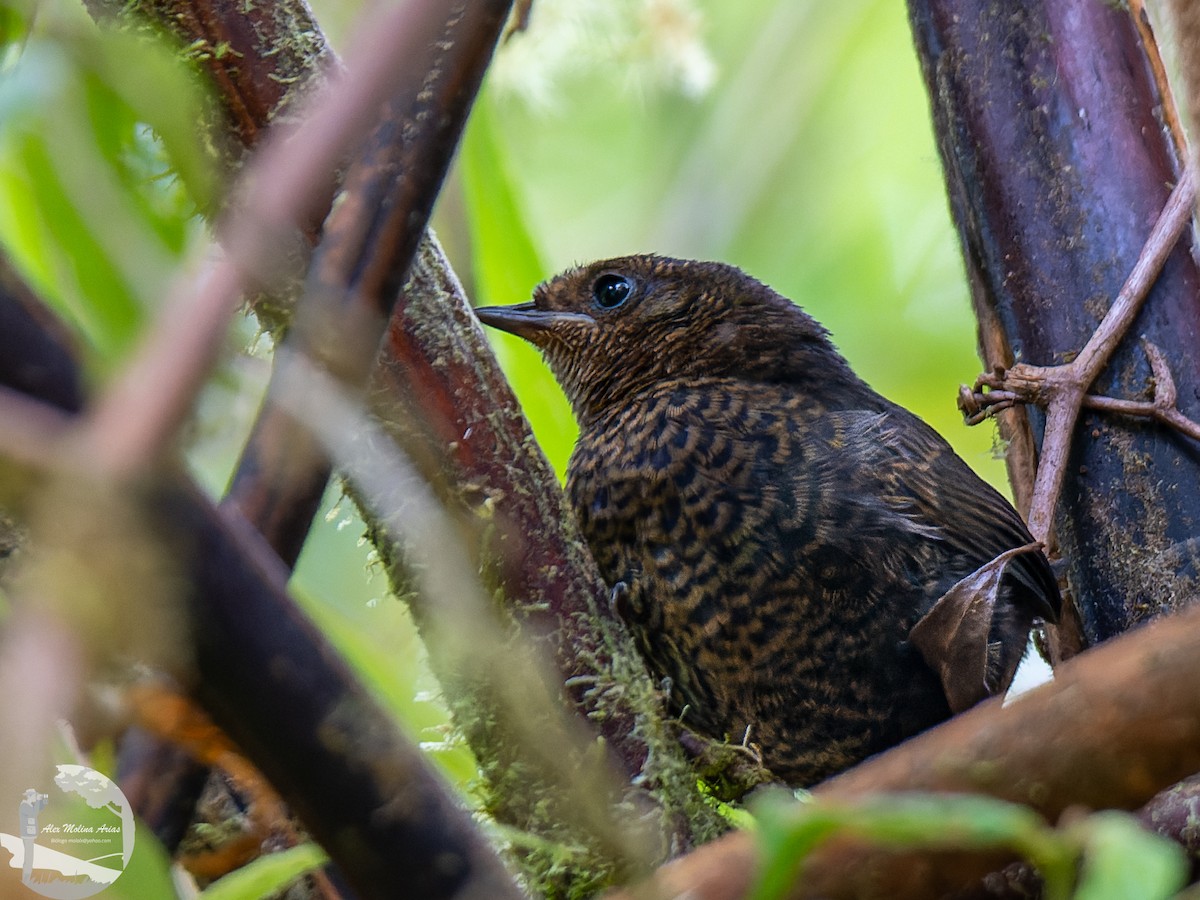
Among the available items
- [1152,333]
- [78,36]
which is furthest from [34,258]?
[1152,333]

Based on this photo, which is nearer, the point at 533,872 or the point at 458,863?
the point at 458,863

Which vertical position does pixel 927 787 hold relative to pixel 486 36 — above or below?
below

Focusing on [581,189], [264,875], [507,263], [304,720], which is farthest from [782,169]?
[304,720]

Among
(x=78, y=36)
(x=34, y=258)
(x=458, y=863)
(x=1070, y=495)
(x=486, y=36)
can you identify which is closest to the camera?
(x=458, y=863)

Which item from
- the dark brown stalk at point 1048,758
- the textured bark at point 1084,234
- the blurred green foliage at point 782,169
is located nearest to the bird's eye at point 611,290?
the textured bark at point 1084,234

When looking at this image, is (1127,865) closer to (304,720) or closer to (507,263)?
(304,720)

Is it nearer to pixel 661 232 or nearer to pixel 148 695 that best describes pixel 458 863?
pixel 148 695

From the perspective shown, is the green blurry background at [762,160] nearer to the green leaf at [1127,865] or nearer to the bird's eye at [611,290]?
the bird's eye at [611,290]
